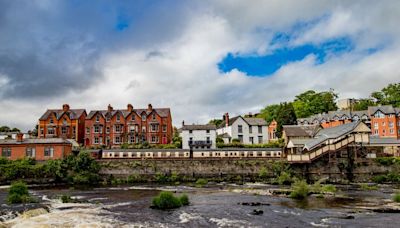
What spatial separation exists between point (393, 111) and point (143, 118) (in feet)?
205

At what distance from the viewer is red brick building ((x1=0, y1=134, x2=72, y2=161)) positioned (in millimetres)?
58438

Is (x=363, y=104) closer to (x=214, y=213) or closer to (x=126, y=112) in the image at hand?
(x=126, y=112)

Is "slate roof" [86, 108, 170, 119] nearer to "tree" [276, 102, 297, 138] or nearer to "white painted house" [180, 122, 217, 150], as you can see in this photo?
"white painted house" [180, 122, 217, 150]

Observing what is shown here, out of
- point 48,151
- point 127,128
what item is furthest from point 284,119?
point 48,151

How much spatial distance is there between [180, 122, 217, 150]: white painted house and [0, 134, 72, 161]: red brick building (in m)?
23.6

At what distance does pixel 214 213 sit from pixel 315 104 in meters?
95.1

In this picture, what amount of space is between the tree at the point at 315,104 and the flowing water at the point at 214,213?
81.3 meters

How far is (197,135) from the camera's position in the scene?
238 feet

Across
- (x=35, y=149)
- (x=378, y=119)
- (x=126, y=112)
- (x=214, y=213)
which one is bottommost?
(x=214, y=213)

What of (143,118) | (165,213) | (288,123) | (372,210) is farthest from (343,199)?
(288,123)

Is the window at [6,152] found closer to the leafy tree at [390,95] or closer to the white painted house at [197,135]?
the white painted house at [197,135]

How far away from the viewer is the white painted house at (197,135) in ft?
237

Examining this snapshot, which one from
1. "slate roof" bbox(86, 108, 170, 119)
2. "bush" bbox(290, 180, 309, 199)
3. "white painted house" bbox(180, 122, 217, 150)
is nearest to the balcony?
"white painted house" bbox(180, 122, 217, 150)

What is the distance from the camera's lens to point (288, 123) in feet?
305
